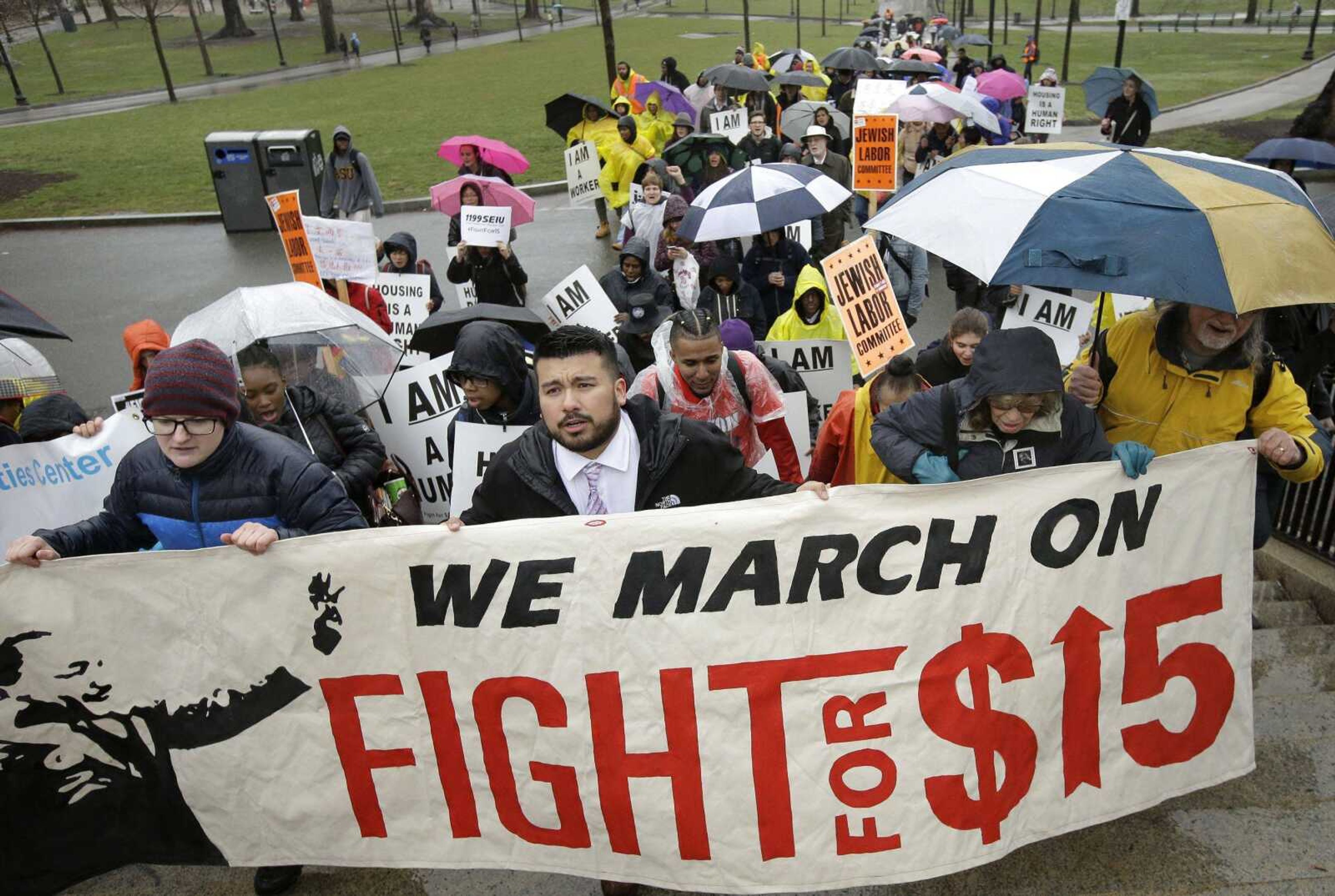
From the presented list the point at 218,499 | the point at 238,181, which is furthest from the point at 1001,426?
the point at 238,181

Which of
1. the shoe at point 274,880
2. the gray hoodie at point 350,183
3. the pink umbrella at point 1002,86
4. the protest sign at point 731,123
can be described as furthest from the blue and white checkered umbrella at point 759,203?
the pink umbrella at point 1002,86

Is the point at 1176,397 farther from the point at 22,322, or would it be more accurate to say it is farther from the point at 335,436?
the point at 22,322

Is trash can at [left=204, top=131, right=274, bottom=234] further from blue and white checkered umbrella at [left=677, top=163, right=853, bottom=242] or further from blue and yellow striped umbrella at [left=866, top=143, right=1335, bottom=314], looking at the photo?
blue and yellow striped umbrella at [left=866, top=143, right=1335, bottom=314]

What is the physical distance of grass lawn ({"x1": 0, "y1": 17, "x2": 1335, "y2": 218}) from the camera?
65.1 feet

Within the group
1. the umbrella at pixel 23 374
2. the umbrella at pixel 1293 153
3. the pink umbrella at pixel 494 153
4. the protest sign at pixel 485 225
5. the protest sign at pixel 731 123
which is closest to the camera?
the umbrella at pixel 23 374

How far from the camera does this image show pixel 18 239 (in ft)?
54.2

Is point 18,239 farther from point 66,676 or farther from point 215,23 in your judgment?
point 215,23

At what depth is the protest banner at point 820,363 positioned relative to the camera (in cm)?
615

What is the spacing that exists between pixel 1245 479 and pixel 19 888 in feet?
12.7

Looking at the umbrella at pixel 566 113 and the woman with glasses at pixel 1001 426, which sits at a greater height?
the woman with glasses at pixel 1001 426

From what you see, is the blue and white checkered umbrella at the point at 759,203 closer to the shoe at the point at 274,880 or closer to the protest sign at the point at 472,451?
the protest sign at the point at 472,451

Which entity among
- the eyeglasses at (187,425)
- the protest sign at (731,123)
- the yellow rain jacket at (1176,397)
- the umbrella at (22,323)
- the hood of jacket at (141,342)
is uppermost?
the eyeglasses at (187,425)

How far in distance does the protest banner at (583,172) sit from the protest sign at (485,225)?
320 centimetres

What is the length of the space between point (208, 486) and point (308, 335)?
172 cm
